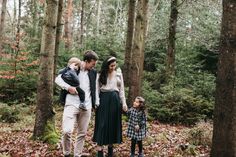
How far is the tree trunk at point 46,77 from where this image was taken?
8.51 metres

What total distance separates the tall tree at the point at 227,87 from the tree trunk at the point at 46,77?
445 centimetres

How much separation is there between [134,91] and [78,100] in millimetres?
5346

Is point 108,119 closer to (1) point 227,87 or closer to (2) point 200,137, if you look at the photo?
(1) point 227,87

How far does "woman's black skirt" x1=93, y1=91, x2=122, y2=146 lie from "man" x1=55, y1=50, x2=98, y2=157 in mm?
252

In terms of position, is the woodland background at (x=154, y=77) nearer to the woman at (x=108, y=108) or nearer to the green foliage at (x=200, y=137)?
the green foliage at (x=200, y=137)

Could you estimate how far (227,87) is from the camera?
5.46 m

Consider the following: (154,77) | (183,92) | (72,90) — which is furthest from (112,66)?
(154,77)

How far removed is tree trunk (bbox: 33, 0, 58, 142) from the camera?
8508 millimetres

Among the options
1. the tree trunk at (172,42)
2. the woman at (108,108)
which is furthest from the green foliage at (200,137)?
the tree trunk at (172,42)

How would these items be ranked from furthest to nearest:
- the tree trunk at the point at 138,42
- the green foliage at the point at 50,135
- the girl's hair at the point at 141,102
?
the tree trunk at the point at 138,42, the green foliage at the point at 50,135, the girl's hair at the point at 141,102

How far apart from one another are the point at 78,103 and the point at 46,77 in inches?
86.5

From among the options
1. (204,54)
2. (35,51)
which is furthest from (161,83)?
(35,51)

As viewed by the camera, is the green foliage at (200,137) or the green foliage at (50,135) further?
the green foliage at (200,137)

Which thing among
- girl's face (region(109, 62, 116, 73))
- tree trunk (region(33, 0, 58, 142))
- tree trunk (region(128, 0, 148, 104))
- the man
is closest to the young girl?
girl's face (region(109, 62, 116, 73))
